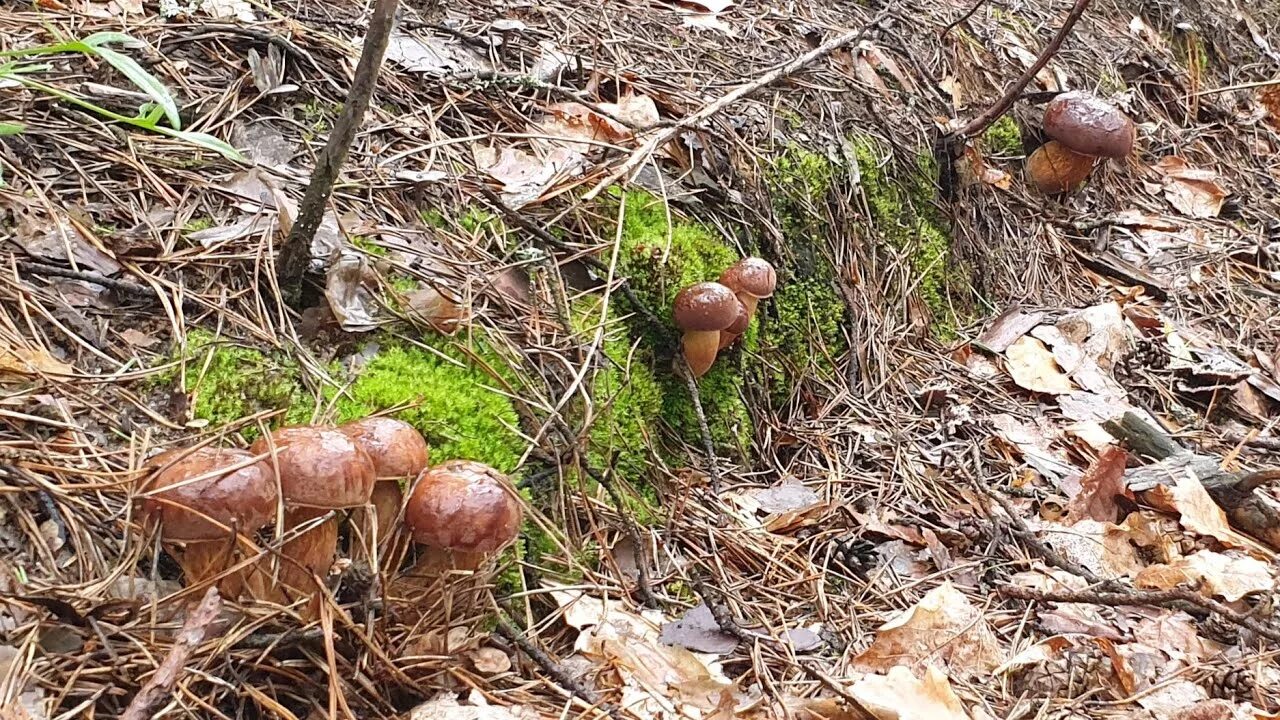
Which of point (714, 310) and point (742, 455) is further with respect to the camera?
point (742, 455)

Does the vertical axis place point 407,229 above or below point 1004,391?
above

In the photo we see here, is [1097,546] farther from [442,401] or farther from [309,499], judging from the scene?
[309,499]

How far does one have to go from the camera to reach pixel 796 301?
11.3 ft

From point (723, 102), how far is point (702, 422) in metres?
1.32

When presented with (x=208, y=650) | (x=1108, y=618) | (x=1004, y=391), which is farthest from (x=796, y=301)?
(x=208, y=650)

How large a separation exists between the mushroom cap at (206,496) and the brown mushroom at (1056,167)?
4.44m

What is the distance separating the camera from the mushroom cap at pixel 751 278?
300cm

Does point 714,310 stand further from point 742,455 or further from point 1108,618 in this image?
point 1108,618

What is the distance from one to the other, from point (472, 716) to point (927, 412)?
2311mm

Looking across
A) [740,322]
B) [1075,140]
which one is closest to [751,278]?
[740,322]

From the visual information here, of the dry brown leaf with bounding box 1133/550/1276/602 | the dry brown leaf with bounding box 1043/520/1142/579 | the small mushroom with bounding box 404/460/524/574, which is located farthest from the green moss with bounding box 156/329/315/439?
the dry brown leaf with bounding box 1133/550/1276/602

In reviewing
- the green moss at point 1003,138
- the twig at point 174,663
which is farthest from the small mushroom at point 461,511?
the green moss at point 1003,138

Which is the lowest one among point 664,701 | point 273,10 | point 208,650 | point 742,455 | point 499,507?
point 742,455

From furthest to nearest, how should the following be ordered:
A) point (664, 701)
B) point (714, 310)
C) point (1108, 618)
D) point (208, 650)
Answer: point (714, 310) → point (1108, 618) → point (664, 701) → point (208, 650)
